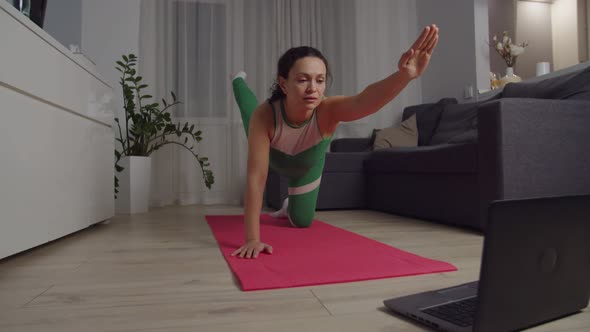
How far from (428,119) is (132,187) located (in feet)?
8.39

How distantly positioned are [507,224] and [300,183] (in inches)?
58.6

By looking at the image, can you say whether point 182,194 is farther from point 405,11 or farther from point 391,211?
point 405,11

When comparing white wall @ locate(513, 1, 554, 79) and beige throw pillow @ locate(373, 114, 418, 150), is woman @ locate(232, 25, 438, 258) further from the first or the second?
white wall @ locate(513, 1, 554, 79)

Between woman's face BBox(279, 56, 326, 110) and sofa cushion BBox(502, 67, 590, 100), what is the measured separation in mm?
1401

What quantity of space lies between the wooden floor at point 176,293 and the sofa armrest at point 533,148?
12.2 inches

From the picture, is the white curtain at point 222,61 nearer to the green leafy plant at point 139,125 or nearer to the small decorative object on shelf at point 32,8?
the green leafy plant at point 139,125

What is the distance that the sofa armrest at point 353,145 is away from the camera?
379cm

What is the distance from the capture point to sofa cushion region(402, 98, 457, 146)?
348cm

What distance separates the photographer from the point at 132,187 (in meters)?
3.10

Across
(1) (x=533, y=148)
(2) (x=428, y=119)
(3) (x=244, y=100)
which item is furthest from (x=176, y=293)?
(2) (x=428, y=119)

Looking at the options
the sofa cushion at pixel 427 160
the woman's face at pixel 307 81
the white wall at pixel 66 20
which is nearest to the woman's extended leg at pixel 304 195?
the woman's face at pixel 307 81

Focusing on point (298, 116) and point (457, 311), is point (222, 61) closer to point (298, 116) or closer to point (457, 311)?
point (298, 116)

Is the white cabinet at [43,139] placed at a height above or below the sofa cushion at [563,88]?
below

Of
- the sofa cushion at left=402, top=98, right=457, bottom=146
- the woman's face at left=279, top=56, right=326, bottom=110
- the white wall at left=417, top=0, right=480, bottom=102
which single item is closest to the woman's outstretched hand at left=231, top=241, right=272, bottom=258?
the woman's face at left=279, top=56, right=326, bottom=110
